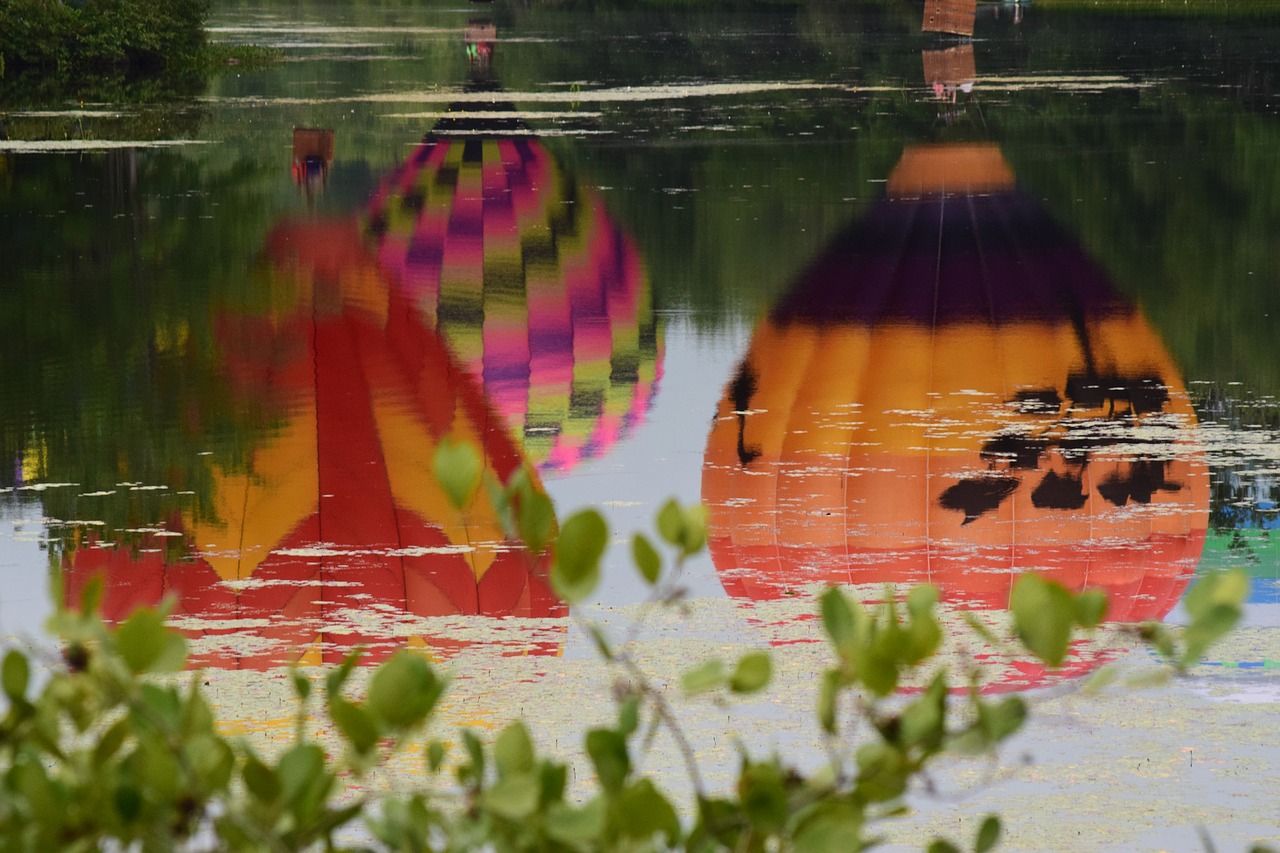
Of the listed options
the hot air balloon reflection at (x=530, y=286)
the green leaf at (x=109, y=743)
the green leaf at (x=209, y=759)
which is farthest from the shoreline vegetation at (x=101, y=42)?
the green leaf at (x=209, y=759)

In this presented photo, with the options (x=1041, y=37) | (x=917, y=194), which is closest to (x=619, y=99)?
(x=917, y=194)

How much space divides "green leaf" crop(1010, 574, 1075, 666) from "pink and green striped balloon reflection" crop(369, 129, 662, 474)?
15.6 feet

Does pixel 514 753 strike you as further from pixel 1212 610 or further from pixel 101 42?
pixel 101 42

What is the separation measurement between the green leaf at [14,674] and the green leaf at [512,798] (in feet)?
1.29

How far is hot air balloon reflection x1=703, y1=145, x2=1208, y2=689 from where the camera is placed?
16.7 ft

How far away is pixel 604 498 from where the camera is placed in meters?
5.93

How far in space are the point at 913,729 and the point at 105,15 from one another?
2724cm

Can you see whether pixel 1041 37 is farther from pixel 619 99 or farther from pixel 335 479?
pixel 335 479

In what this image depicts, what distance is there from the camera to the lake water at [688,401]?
4.24 m

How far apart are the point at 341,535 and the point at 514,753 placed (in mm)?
3882

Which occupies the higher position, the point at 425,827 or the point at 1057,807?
the point at 425,827

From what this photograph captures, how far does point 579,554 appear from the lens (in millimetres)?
1598

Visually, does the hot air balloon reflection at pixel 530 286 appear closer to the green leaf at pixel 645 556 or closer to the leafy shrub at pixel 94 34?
the green leaf at pixel 645 556

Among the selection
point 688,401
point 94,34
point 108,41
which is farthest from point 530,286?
point 94,34
